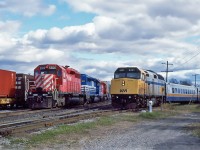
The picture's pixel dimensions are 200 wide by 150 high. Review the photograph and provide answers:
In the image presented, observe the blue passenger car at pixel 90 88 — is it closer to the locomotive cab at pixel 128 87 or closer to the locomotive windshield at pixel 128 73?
the locomotive windshield at pixel 128 73

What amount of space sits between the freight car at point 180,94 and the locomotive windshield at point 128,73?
37.6ft

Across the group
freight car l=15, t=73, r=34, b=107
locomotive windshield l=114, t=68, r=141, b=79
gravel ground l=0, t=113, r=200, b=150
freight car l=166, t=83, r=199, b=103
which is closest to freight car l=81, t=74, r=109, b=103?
freight car l=15, t=73, r=34, b=107

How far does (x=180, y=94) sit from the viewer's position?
48875mm

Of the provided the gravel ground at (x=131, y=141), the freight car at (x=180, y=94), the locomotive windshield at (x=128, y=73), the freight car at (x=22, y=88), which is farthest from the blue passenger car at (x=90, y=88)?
the gravel ground at (x=131, y=141)

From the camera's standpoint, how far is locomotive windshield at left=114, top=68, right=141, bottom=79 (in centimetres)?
2942

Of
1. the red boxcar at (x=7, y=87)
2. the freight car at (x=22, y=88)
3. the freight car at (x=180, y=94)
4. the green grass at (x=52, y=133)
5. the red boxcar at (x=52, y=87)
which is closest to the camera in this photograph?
the green grass at (x=52, y=133)

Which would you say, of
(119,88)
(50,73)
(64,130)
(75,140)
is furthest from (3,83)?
(75,140)

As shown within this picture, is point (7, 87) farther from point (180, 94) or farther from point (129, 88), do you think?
point (180, 94)

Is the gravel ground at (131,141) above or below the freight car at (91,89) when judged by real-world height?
below

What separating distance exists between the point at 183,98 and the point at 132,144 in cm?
4115

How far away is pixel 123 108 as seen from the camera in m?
30.3

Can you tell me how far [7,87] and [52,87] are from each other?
3.86 meters

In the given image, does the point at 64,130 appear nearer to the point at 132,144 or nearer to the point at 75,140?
the point at 75,140

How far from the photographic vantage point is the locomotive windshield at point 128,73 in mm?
29422
